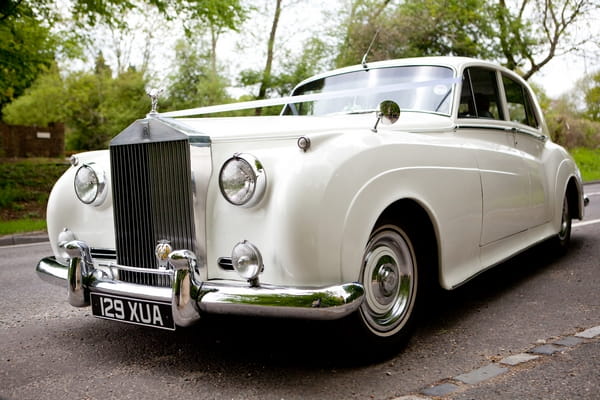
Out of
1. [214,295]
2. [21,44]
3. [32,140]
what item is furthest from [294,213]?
[32,140]

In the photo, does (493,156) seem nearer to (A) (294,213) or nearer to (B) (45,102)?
(A) (294,213)

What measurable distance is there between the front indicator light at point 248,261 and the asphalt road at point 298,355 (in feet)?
0.68

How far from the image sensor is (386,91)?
13.4 ft

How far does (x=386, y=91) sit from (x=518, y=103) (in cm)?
150

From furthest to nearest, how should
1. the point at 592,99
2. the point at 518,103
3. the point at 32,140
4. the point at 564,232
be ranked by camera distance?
the point at 592,99
the point at 32,140
the point at 564,232
the point at 518,103

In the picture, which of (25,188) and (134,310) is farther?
(25,188)

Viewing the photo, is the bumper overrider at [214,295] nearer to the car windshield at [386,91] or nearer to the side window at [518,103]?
the car windshield at [386,91]

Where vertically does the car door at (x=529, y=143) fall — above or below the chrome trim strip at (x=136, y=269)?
above

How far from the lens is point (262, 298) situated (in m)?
2.43

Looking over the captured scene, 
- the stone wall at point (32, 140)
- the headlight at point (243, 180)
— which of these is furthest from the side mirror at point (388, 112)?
the stone wall at point (32, 140)

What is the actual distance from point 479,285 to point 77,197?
9.97ft

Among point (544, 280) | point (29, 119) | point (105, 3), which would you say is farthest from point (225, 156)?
point (29, 119)

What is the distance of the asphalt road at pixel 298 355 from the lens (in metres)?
2.58

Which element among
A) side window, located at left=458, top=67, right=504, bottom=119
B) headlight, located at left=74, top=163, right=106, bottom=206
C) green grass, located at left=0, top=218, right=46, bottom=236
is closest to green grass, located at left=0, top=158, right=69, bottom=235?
green grass, located at left=0, top=218, right=46, bottom=236
